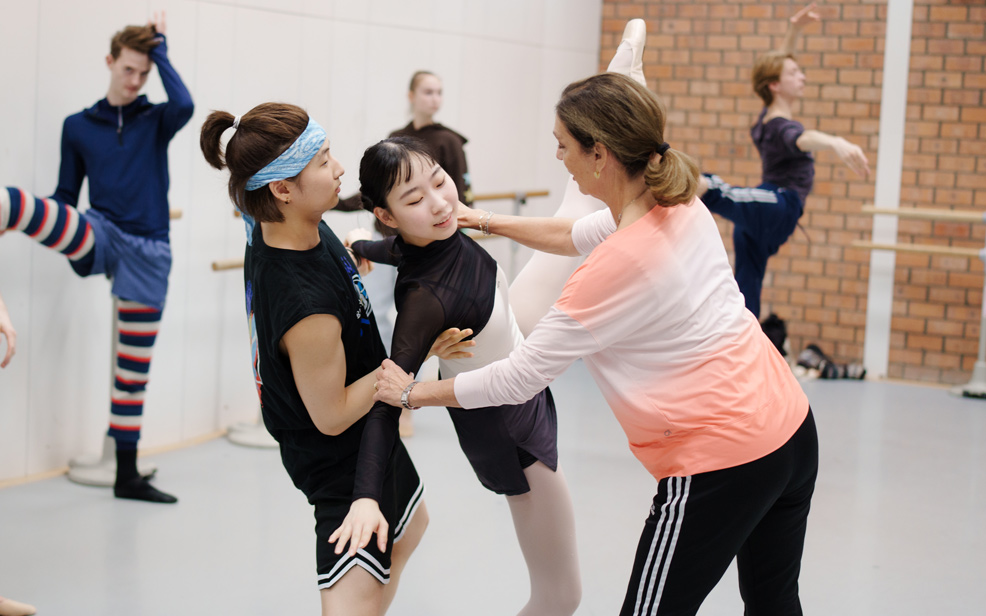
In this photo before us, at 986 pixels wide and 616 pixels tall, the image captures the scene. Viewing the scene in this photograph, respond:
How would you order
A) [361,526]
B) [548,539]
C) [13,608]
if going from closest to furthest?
1. [361,526]
2. [548,539]
3. [13,608]

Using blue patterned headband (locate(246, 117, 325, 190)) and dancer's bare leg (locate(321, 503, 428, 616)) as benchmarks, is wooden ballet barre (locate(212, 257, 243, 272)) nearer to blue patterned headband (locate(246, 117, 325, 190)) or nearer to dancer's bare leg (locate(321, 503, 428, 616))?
blue patterned headband (locate(246, 117, 325, 190))

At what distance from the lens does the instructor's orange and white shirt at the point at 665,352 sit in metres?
1.57

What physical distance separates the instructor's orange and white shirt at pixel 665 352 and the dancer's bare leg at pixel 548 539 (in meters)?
0.40

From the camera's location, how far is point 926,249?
5.84m

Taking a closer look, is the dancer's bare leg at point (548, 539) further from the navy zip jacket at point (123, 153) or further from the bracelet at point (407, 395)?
the navy zip jacket at point (123, 153)

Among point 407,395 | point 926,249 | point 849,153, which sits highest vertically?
point 849,153

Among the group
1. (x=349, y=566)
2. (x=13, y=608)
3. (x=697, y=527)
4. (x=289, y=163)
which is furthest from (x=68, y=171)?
(x=697, y=527)

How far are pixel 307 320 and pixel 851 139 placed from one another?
5413 millimetres

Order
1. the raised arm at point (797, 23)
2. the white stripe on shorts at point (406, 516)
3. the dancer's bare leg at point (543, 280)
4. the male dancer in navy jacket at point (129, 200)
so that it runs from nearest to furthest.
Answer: the white stripe on shorts at point (406, 516) → the dancer's bare leg at point (543, 280) → the male dancer in navy jacket at point (129, 200) → the raised arm at point (797, 23)

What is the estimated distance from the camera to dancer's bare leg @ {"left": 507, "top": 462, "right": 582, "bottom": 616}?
6.64ft

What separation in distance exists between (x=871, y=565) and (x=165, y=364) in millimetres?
2903

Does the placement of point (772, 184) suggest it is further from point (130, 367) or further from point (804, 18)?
point (130, 367)

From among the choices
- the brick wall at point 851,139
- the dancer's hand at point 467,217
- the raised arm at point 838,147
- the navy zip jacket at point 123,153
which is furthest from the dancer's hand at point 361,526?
the brick wall at point 851,139

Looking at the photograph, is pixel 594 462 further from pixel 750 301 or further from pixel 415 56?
pixel 415 56
